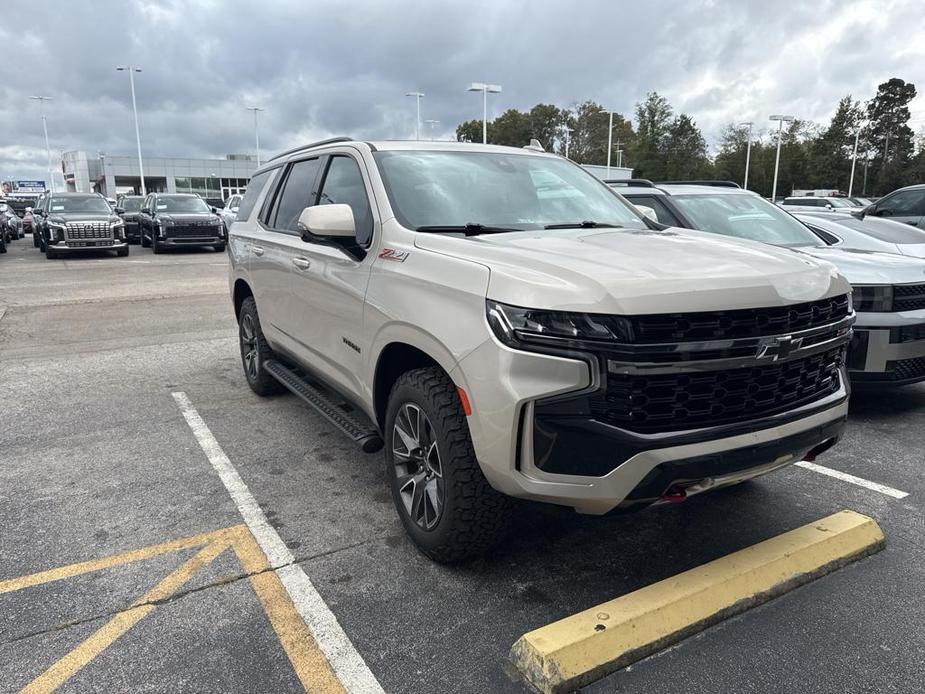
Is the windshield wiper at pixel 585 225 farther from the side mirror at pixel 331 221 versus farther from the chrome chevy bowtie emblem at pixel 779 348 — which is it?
the chrome chevy bowtie emblem at pixel 779 348

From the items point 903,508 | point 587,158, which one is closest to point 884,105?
point 587,158

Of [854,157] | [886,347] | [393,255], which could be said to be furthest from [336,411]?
[854,157]

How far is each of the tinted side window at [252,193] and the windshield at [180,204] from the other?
16.5 metres

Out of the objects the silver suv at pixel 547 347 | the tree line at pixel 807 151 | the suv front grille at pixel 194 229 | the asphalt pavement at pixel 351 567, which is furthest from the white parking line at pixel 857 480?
the tree line at pixel 807 151

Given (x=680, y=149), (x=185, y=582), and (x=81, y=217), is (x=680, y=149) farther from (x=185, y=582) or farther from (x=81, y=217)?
(x=185, y=582)

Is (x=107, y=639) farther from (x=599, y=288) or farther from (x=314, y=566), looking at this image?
(x=599, y=288)

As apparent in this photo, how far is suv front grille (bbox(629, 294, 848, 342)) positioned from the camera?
2.48m

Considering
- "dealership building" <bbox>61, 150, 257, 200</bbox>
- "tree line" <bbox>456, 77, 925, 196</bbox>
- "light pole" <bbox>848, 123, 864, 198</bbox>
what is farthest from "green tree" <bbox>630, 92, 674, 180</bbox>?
"dealership building" <bbox>61, 150, 257, 200</bbox>

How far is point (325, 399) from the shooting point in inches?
171

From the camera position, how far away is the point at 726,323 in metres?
2.58

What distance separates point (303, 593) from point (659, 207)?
5.34 metres

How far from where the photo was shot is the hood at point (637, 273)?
2498 millimetres

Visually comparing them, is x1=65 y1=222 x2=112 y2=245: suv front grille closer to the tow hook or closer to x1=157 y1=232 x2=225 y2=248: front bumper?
x1=157 y1=232 x2=225 y2=248: front bumper

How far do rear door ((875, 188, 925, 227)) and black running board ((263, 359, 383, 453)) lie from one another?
11.5 metres
